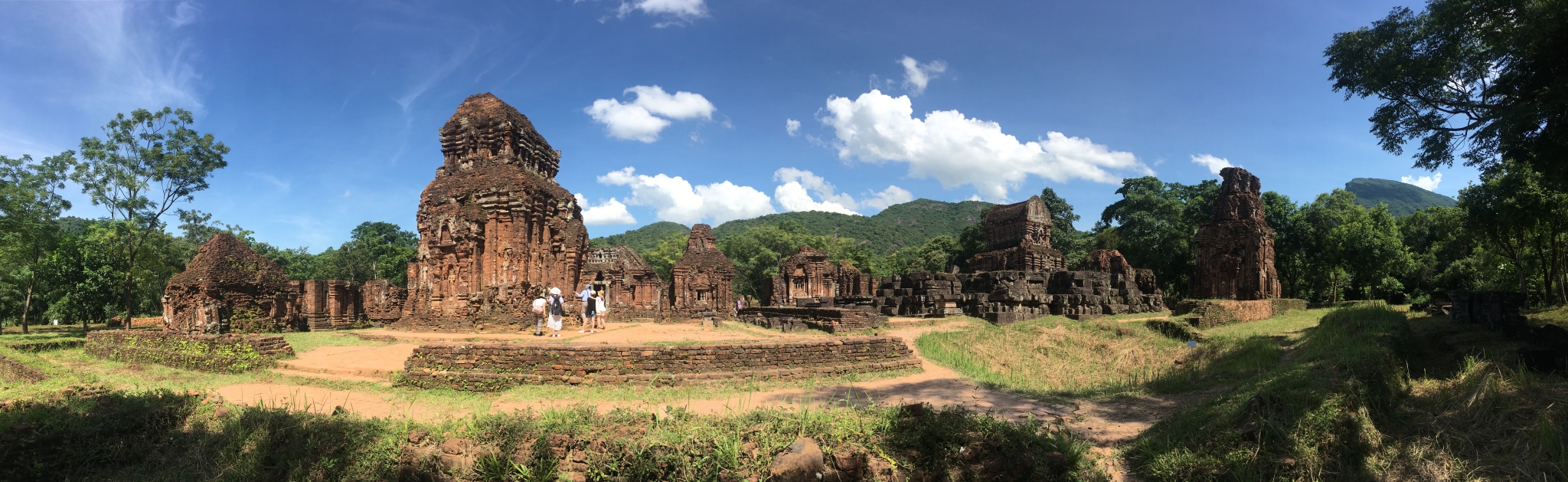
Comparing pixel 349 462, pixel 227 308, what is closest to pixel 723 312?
pixel 227 308

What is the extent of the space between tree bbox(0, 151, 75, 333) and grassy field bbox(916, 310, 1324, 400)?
2811 cm

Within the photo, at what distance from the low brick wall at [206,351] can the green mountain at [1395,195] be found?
170 m

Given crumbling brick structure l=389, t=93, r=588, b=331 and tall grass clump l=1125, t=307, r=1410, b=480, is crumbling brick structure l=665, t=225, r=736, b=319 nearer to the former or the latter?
crumbling brick structure l=389, t=93, r=588, b=331

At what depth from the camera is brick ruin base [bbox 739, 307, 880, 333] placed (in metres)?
16.1

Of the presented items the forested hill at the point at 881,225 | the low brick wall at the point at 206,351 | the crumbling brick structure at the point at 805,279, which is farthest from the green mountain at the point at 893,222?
the low brick wall at the point at 206,351

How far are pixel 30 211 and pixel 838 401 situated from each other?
1118 inches

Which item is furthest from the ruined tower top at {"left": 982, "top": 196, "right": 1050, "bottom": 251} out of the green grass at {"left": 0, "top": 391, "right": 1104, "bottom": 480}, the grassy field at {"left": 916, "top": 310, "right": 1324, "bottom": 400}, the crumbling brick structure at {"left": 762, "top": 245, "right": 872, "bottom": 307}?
the green grass at {"left": 0, "top": 391, "right": 1104, "bottom": 480}

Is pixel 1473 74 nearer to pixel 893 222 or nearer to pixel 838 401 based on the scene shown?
pixel 838 401

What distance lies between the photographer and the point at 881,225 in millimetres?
93688

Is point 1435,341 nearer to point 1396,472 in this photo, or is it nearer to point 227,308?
point 1396,472

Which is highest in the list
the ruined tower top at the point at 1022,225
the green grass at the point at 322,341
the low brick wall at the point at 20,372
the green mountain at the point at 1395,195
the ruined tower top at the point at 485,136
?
the green mountain at the point at 1395,195

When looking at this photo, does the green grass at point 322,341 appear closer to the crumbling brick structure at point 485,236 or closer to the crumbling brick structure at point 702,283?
the crumbling brick structure at point 485,236

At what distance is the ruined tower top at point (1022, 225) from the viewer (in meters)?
27.6

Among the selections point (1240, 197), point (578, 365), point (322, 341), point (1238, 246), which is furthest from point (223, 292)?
point (1240, 197)
